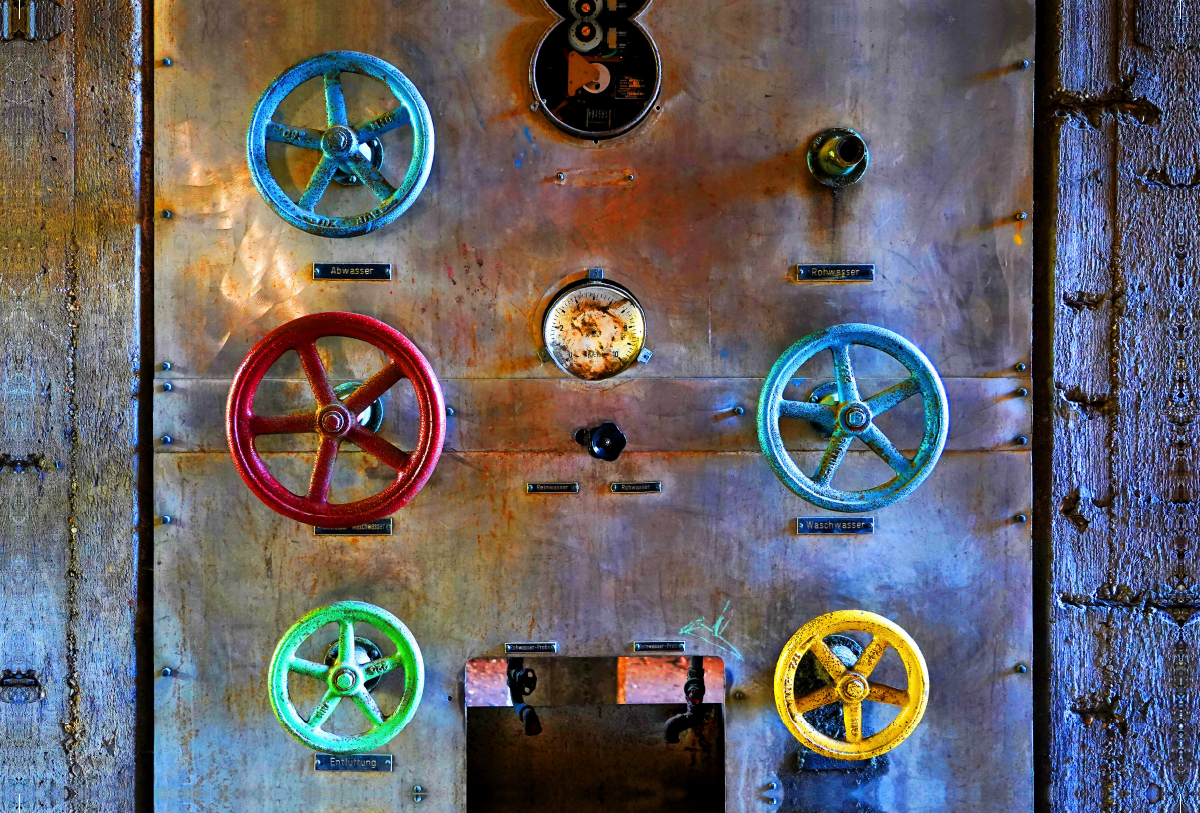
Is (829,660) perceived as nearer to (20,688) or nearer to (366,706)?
(366,706)

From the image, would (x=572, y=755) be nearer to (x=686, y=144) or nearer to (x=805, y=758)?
(x=805, y=758)

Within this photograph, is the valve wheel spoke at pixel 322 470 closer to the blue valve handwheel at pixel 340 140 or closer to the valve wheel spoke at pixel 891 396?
the blue valve handwheel at pixel 340 140

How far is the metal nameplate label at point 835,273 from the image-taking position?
2.04m

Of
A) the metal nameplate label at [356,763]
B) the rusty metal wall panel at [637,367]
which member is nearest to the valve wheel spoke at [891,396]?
the rusty metal wall panel at [637,367]

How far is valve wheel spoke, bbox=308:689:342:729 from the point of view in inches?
69.3

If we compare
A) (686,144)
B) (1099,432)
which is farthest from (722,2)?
(1099,432)

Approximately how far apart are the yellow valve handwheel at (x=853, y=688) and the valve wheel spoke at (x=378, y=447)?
1.11 metres

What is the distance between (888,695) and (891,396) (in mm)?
783

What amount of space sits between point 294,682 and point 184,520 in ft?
1.87

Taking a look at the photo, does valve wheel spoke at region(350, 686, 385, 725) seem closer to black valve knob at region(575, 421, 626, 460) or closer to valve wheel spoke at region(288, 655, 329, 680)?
valve wheel spoke at region(288, 655, 329, 680)

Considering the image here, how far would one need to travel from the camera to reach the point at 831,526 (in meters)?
2.05

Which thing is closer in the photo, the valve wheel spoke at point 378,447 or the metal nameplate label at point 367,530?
the valve wheel spoke at point 378,447

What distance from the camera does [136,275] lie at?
2.04 meters

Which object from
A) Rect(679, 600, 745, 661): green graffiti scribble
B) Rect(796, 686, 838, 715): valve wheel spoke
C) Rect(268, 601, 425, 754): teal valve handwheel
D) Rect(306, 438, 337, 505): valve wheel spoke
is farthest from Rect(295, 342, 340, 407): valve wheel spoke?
Rect(796, 686, 838, 715): valve wheel spoke
